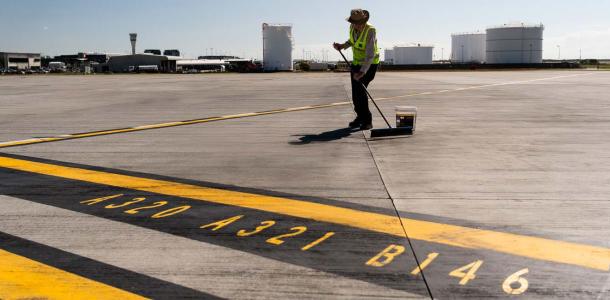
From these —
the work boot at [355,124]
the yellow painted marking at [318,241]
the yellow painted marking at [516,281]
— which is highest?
the work boot at [355,124]

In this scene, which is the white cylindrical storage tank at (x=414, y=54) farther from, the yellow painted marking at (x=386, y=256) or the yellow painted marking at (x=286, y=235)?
the yellow painted marking at (x=386, y=256)

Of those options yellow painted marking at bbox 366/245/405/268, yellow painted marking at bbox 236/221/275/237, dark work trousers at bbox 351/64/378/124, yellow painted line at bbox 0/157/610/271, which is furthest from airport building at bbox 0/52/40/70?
yellow painted marking at bbox 366/245/405/268

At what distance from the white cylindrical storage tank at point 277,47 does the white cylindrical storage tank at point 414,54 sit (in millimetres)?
35198

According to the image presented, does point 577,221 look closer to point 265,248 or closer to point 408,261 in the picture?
point 408,261

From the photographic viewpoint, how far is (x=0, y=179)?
563 cm

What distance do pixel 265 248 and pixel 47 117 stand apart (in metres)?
10.5

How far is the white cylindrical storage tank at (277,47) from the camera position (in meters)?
93.7

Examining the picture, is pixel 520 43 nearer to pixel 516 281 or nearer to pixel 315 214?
pixel 315 214

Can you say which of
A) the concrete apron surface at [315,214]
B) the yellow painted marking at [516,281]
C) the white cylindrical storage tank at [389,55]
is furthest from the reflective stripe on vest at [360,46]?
the white cylindrical storage tank at [389,55]

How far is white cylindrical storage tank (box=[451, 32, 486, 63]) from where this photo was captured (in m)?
124

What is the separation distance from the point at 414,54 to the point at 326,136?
378ft

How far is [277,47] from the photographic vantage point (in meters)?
94.1

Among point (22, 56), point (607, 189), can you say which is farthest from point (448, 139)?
point (22, 56)

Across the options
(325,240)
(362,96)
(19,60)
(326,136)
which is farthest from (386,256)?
(19,60)
